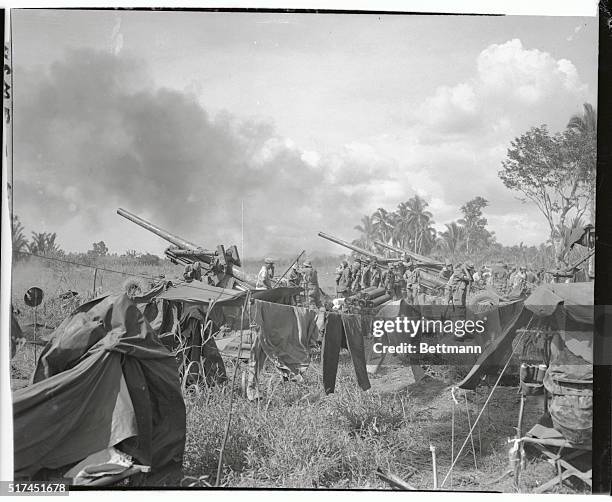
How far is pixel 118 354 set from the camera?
15.6ft

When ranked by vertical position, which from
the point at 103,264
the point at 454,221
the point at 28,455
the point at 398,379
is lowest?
the point at 28,455

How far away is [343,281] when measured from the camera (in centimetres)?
552

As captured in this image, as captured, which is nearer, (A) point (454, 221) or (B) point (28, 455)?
(B) point (28, 455)

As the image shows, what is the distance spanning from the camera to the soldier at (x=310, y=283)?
5449 millimetres

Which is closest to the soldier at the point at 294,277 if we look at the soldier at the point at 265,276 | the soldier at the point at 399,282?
the soldier at the point at 265,276

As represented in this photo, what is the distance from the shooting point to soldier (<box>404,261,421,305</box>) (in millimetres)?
5477

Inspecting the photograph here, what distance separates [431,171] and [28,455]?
3.93 meters

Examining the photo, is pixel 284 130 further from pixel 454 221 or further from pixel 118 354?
pixel 118 354

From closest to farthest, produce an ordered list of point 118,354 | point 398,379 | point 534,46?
point 118,354 < point 534,46 < point 398,379

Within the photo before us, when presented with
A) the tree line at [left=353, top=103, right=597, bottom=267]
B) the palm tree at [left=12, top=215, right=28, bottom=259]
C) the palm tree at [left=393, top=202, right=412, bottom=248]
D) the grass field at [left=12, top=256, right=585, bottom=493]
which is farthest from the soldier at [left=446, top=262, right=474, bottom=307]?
the palm tree at [left=12, top=215, right=28, bottom=259]

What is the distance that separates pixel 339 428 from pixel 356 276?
1337 millimetres

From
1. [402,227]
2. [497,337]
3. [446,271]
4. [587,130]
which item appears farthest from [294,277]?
[587,130]

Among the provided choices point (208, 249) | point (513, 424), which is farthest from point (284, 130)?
point (513, 424)

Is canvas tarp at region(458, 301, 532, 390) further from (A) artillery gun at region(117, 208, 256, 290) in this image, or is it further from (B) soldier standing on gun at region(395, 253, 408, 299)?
(A) artillery gun at region(117, 208, 256, 290)
